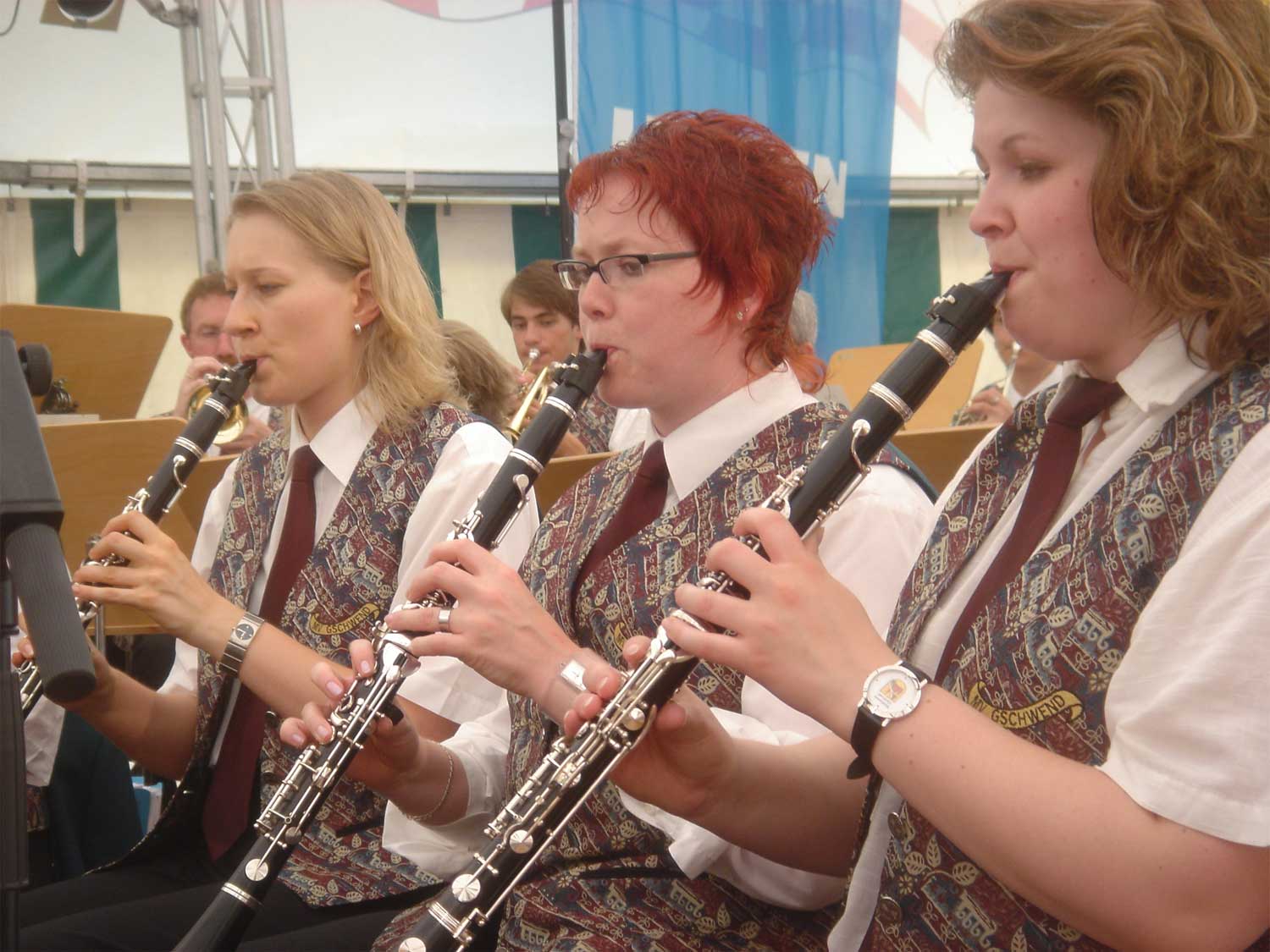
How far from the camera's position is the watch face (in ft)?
3.72

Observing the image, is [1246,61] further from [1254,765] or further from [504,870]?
[504,870]

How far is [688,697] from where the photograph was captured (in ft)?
4.61

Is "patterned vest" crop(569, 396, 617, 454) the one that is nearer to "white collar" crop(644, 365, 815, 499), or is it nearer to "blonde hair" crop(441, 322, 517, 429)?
"blonde hair" crop(441, 322, 517, 429)

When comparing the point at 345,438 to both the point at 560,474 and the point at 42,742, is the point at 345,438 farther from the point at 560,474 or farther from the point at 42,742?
the point at 42,742

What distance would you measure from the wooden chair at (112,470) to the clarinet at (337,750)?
4.01 ft

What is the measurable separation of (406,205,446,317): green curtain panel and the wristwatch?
670cm

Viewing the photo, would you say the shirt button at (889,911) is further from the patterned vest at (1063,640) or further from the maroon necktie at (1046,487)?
the maroon necktie at (1046,487)

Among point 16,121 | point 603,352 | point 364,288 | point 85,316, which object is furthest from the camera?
point 16,121

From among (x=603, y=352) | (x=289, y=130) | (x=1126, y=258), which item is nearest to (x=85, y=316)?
(x=289, y=130)

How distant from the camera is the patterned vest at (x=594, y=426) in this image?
203 inches

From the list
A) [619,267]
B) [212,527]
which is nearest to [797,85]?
[212,527]

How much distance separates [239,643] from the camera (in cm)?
206

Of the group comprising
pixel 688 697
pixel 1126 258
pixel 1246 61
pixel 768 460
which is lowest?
pixel 688 697

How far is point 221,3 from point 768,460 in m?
5.01
